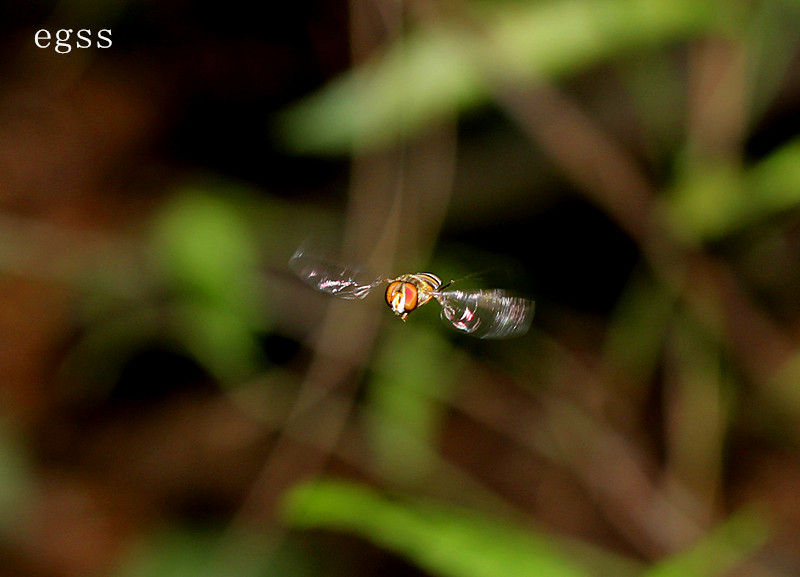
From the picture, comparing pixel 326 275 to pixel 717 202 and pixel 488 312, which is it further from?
pixel 717 202

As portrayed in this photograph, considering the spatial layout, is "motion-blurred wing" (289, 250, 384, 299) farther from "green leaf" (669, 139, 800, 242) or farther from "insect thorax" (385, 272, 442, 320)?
"green leaf" (669, 139, 800, 242)

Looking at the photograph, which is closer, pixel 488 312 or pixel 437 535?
pixel 437 535

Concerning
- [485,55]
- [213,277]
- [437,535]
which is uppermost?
[485,55]

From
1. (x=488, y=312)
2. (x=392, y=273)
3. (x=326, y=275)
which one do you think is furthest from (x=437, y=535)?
(x=392, y=273)

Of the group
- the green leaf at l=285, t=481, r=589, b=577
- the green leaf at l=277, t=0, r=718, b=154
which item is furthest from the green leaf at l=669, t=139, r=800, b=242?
the green leaf at l=285, t=481, r=589, b=577

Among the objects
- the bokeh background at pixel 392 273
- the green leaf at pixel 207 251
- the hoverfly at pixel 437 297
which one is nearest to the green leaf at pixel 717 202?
the bokeh background at pixel 392 273

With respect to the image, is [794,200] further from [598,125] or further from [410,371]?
[410,371]
